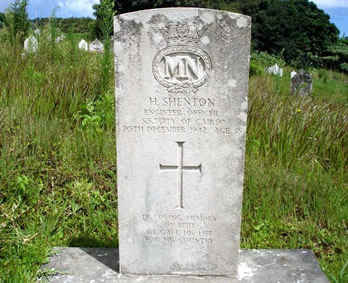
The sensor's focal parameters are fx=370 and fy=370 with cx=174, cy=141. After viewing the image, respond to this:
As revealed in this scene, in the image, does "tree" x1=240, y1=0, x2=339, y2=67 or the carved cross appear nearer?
the carved cross

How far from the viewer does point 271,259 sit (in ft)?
8.75

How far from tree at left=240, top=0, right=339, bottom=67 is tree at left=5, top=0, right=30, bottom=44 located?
65.7 feet

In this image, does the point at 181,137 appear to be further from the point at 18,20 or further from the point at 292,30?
the point at 292,30

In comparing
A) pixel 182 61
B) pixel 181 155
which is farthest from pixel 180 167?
pixel 182 61

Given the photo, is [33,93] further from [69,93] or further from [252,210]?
[252,210]

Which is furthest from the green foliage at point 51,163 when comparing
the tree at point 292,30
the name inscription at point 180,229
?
the tree at point 292,30

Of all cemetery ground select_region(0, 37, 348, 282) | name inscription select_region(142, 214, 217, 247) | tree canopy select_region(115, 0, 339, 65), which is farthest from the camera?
tree canopy select_region(115, 0, 339, 65)

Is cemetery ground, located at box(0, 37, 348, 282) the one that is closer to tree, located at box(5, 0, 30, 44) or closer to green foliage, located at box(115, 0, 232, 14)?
tree, located at box(5, 0, 30, 44)

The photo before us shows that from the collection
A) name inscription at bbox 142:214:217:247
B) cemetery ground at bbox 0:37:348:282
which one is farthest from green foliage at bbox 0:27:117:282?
name inscription at bbox 142:214:217:247

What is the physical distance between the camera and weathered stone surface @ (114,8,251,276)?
2070mm

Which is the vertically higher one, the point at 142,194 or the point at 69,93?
the point at 69,93

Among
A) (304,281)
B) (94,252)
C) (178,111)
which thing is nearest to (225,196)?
(178,111)

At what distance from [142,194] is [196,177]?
1.17ft

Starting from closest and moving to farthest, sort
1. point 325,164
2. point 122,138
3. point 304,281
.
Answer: point 122,138
point 304,281
point 325,164
